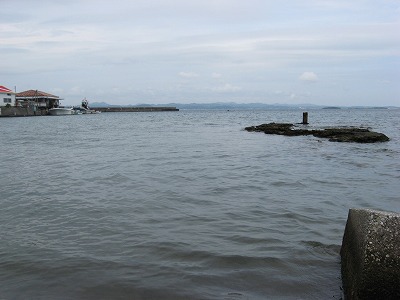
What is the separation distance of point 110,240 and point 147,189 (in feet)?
15.6

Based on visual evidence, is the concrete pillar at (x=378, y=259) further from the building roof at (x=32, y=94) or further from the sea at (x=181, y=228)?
the building roof at (x=32, y=94)

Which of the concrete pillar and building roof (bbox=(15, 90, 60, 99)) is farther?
building roof (bbox=(15, 90, 60, 99))

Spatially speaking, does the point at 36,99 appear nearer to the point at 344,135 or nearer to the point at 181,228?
the point at 344,135

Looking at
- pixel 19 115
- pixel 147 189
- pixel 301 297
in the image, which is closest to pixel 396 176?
pixel 147 189

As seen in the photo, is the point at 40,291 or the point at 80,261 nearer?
the point at 40,291

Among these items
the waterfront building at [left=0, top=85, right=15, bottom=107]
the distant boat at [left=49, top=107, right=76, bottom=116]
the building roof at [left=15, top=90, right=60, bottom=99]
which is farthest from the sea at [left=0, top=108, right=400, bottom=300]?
the building roof at [left=15, top=90, right=60, bottom=99]

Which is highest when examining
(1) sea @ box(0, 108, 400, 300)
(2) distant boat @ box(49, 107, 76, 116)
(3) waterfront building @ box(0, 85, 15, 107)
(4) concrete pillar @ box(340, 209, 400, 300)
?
(3) waterfront building @ box(0, 85, 15, 107)

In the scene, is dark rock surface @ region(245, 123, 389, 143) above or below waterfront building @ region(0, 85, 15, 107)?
below

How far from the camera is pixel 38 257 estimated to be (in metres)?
6.82

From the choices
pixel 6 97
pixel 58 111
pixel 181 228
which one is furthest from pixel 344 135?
pixel 58 111

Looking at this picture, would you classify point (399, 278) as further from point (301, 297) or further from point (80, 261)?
point (80, 261)

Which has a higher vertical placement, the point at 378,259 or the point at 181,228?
the point at 378,259

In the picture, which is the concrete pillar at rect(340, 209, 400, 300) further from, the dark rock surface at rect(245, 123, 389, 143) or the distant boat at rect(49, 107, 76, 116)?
the distant boat at rect(49, 107, 76, 116)

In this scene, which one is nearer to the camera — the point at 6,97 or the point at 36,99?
the point at 6,97
